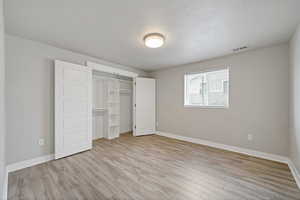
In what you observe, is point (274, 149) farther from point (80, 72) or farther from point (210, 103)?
point (80, 72)

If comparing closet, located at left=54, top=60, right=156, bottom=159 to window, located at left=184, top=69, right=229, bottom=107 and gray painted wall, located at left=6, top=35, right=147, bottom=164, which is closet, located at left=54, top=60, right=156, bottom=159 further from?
window, located at left=184, top=69, right=229, bottom=107

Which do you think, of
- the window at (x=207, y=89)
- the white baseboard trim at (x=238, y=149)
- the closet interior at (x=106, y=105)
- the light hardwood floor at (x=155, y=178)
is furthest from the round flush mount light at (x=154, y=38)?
the white baseboard trim at (x=238, y=149)

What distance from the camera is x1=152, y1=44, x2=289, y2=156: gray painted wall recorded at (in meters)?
2.69

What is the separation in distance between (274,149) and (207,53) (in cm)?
252

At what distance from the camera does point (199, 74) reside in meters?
4.08

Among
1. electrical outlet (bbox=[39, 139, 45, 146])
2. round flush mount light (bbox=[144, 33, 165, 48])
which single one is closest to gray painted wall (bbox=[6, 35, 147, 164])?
electrical outlet (bbox=[39, 139, 45, 146])

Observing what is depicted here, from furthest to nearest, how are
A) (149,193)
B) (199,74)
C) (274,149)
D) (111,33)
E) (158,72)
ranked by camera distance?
(158,72), (199,74), (274,149), (111,33), (149,193)

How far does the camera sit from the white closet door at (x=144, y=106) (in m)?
4.70

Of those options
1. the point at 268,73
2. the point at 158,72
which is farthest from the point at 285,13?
the point at 158,72

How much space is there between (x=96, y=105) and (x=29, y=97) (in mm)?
2046

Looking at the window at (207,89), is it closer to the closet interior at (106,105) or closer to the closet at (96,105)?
the closet at (96,105)

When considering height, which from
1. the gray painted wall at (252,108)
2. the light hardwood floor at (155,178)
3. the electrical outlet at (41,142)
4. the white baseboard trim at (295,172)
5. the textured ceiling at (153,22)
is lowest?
the light hardwood floor at (155,178)

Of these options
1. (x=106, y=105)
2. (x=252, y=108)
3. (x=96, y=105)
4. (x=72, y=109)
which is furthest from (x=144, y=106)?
(x=252, y=108)

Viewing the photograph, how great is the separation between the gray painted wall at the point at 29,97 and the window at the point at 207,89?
3665 mm
